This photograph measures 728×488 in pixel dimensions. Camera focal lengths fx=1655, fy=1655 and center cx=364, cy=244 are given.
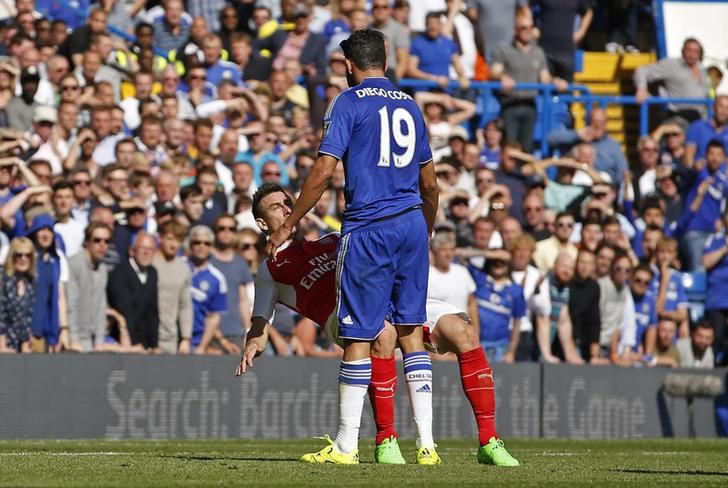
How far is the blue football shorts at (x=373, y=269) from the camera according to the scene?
9711 millimetres

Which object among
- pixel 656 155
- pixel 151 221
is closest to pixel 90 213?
pixel 151 221

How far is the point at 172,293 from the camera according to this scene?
640 inches

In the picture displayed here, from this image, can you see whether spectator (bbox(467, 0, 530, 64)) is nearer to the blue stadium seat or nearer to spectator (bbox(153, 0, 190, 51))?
spectator (bbox(153, 0, 190, 51))

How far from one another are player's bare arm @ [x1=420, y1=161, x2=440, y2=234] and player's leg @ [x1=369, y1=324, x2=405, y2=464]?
0.77 metres

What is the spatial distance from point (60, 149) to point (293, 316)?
3192 mm

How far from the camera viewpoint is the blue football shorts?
31.9ft

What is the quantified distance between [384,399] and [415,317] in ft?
2.06

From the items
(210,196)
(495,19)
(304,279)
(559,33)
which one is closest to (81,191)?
(210,196)

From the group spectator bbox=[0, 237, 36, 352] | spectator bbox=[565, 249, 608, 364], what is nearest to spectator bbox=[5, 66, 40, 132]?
spectator bbox=[0, 237, 36, 352]

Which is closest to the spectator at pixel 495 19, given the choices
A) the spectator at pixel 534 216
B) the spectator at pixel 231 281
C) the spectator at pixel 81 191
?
the spectator at pixel 534 216

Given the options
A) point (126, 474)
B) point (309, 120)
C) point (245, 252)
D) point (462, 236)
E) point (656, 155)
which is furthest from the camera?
point (656, 155)

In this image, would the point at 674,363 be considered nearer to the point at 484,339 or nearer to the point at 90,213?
the point at 484,339

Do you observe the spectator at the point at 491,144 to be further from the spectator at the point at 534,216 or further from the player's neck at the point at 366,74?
the player's neck at the point at 366,74

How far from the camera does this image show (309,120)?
2131 centimetres
